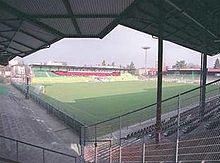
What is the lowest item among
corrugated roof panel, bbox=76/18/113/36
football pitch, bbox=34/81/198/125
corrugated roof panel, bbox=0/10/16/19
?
football pitch, bbox=34/81/198/125

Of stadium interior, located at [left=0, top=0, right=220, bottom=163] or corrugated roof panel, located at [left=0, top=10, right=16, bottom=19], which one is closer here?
stadium interior, located at [left=0, top=0, right=220, bottom=163]

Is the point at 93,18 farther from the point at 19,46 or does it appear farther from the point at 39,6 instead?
the point at 19,46

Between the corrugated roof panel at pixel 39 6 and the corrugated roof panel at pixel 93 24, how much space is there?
73 cm

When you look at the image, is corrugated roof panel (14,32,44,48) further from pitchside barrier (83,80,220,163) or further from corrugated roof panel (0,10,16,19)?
pitchside barrier (83,80,220,163)

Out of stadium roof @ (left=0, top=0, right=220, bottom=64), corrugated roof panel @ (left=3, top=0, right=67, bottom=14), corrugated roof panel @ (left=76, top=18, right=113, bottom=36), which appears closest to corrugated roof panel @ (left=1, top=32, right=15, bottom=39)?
stadium roof @ (left=0, top=0, right=220, bottom=64)

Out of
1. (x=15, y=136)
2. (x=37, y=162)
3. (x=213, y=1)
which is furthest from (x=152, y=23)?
(x=15, y=136)

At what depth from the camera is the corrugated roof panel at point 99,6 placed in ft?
20.8

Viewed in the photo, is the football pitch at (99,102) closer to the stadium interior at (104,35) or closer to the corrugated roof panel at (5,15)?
the stadium interior at (104,35)

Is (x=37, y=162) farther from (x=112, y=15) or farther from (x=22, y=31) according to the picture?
(x=112, y=15)

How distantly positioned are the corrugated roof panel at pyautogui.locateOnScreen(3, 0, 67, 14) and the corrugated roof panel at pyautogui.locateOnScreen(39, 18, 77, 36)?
24.3 inches

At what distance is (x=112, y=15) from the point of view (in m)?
7.07

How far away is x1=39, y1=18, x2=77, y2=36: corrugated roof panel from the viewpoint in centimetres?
789

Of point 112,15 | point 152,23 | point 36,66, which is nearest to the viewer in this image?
point 112,15

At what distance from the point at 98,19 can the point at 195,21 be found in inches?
207
